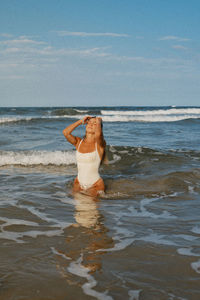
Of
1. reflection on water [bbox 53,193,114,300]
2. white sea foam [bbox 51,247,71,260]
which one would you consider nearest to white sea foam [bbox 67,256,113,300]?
reflection on water [bbox 53,193,114,300]

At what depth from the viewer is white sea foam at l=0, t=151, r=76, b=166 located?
10.1 meters

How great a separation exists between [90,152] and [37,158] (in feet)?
14.9

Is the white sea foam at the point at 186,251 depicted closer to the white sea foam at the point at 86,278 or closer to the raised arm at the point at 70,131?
the white sea foam at the point at 86,278

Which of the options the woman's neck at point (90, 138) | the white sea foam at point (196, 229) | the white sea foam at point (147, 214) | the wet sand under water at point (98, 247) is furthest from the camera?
the woman's neck at point (90, 138)

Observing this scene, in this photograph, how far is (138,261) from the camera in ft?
11.1

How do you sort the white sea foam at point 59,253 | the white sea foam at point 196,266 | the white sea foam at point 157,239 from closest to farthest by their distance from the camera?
the white sea foam at point 196,266 < the white sea foam at point 59,253 < the white sea foam at point 157,239

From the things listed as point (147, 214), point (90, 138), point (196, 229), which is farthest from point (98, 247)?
point (90, 138)

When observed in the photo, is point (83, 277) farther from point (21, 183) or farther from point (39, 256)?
point (21, 183)

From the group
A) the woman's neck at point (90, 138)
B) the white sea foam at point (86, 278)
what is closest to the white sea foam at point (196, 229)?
the white sea foam at point (86, 278)

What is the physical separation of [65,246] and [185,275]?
1.33 metres

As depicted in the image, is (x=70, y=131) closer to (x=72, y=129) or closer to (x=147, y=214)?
(x=72, y=129)

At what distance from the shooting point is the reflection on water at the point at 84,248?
9.96ft

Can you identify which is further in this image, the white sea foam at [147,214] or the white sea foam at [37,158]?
the white sea foam at [37,158]

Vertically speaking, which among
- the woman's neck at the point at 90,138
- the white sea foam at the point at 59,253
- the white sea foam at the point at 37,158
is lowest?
the white sea foam at the point at 59,253
